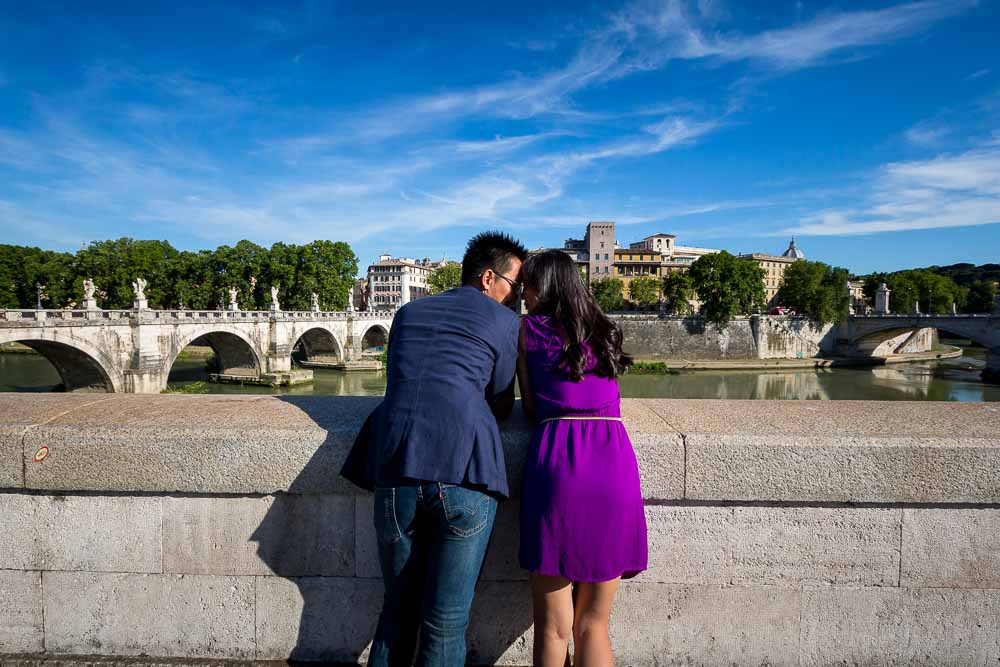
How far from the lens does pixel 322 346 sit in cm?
4378

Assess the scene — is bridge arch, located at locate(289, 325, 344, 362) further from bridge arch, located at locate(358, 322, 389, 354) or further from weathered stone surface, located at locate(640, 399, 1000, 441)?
weathered stone surface, located at locate(640, 399, 1000, 441)

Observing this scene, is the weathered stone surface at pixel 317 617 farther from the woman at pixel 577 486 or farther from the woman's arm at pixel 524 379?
the woman's arm at pixel 524 379

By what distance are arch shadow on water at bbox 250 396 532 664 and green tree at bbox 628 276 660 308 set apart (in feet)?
233

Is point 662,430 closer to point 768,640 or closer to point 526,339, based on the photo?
point 526,339

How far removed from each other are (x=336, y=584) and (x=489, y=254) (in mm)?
1391

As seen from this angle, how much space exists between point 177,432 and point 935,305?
300 ft

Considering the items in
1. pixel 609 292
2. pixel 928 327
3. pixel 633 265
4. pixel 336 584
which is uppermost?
pixel 633 265

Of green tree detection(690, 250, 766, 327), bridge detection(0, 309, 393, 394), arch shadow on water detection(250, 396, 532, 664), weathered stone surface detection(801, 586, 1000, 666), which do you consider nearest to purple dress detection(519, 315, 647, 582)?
arch shadow on water detection(250, 396, 532, 664)

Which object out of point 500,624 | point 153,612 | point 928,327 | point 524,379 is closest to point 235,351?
point 153,612

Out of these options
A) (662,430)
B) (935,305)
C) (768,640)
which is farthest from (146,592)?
(935,305)

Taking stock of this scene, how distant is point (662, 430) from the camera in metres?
1.96

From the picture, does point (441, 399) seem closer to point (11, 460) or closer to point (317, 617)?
point (317, 617)

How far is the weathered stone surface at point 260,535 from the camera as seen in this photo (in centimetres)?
198

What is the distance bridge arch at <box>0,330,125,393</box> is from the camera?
66.9ft
